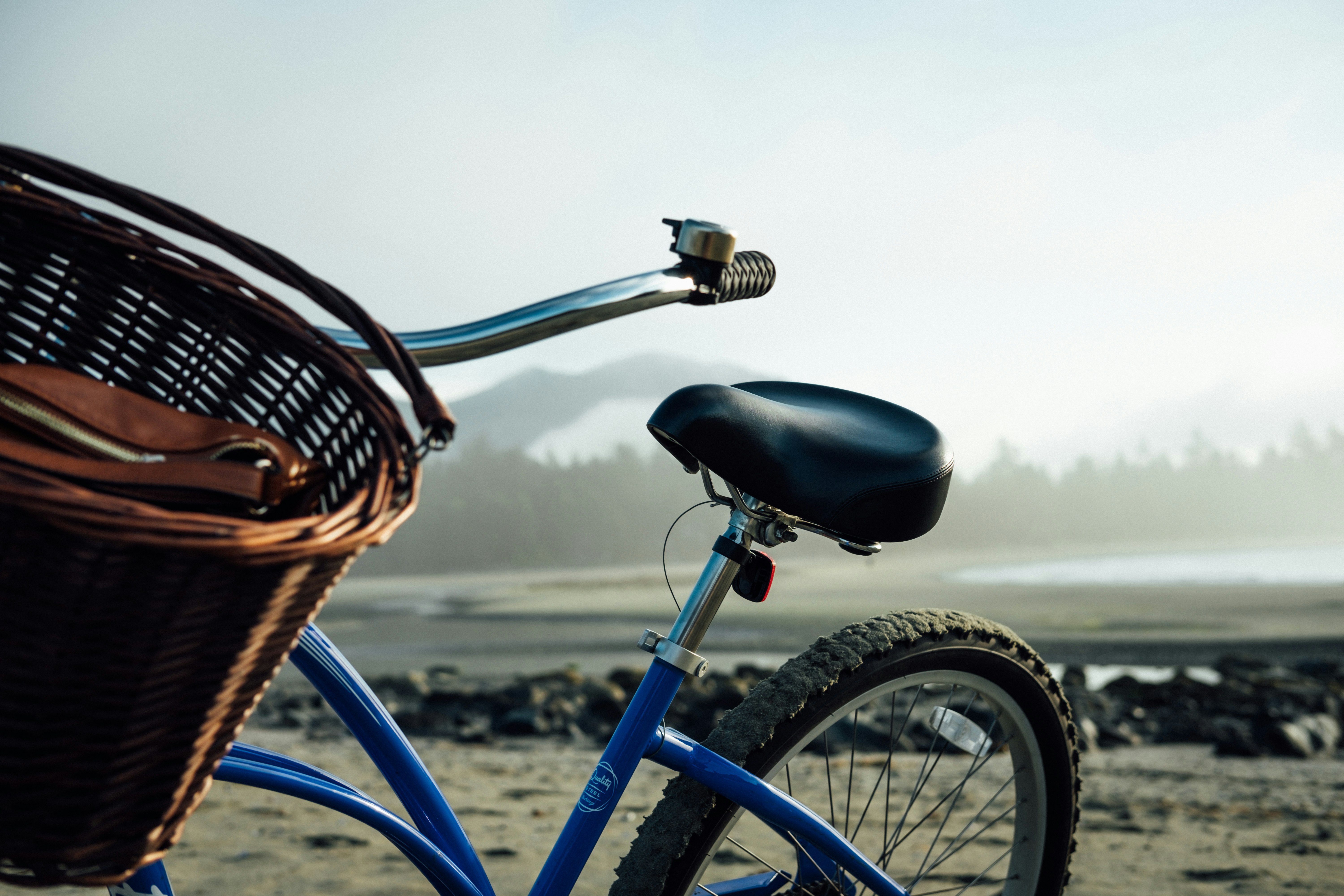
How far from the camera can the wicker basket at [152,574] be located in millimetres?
618

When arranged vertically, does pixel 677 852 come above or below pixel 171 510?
below

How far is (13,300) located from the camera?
94 centimetres

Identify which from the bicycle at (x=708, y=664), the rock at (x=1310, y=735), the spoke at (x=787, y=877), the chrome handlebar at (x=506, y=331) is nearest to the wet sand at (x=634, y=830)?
the rock at (x=1310, y=735)

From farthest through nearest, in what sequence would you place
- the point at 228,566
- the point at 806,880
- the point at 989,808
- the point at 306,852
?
the point at 989,808
the point at 306,852
the point at 806,880
the point at 228,566

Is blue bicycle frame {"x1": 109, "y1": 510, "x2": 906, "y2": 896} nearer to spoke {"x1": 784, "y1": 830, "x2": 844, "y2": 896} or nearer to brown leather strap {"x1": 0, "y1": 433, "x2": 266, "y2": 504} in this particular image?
spoke {"x1": 784, "y1": 830, "x2": 844, "y2": 896}

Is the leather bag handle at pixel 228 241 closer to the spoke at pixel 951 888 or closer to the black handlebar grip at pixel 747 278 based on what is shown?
the black handlebar grip at pixel 747 278

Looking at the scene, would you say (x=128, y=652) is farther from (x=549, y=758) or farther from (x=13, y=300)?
(x=549, y=758)

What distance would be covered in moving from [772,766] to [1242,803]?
2.47 metres

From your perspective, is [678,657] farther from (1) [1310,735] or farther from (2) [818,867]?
(1) [1310,735]

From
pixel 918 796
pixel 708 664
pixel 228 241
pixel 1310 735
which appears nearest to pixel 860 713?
pixel 1310 735

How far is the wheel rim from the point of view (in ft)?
4.42

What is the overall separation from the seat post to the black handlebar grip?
0.26 metres

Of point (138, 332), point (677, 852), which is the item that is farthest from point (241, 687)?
point (677, 852)

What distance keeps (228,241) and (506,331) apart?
0.27m
